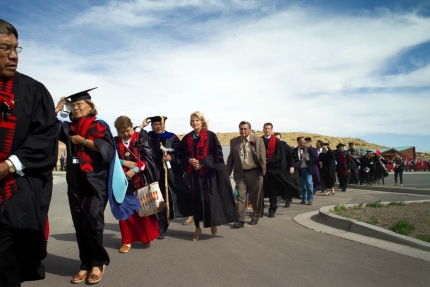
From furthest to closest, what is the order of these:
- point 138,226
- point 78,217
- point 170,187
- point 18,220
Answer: point 170,187 < point 138,226 < point 78,217 < point 18,220

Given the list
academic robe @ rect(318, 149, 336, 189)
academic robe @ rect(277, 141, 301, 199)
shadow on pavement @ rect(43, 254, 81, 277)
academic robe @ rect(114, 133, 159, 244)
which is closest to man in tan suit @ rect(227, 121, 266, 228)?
academic robe @ rect(277, 141, 301, 199)

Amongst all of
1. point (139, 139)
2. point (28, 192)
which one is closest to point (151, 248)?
point (139, 139)

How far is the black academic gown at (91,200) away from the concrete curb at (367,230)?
409 cm

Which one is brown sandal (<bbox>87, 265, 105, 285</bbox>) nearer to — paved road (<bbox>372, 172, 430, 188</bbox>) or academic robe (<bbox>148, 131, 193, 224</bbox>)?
academic robe (<bbox>148, 131, 193, 224</bbox>)

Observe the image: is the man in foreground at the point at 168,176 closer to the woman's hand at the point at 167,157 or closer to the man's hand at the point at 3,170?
the woman's hand at the point at 167,157

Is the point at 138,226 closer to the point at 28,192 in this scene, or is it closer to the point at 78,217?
the point at 78,217

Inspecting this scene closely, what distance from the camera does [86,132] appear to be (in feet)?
14.7

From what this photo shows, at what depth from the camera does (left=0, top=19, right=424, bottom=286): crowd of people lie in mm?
2578

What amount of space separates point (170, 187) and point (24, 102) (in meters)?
4.35

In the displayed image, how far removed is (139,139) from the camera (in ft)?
20.6

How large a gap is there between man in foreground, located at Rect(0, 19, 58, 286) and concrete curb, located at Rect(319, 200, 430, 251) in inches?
191

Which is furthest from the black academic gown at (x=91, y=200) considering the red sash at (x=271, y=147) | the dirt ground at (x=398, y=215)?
the red sash at (x=271, y=147)

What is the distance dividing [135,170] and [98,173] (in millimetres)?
1437

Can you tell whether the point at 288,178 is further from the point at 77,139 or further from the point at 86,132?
the point at 77,139
